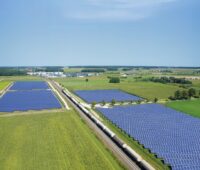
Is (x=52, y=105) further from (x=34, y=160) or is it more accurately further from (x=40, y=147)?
(x=34, y=160)

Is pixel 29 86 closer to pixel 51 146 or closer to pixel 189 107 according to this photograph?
pixel 189 107

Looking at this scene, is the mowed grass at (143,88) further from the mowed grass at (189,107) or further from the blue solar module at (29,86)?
the mowed grass at (189,107)

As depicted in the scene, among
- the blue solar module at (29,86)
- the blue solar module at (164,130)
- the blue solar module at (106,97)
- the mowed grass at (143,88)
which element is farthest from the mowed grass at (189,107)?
the blue solar module at (29,86)

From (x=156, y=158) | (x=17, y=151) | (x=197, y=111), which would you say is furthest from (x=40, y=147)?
(x=197, y=111)

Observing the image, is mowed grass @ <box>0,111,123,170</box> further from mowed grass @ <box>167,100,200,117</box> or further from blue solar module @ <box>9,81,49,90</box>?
blue solar module @ <box>9,81,49,90</box>

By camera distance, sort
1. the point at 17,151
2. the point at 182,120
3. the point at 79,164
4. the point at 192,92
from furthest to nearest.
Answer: the point at 192,92 → the point at 182,120 → the point at 17,151 → the point at 79,164

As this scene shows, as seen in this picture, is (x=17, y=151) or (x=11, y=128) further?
(x=11, y=128)

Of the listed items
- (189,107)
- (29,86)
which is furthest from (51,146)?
(29,86)
